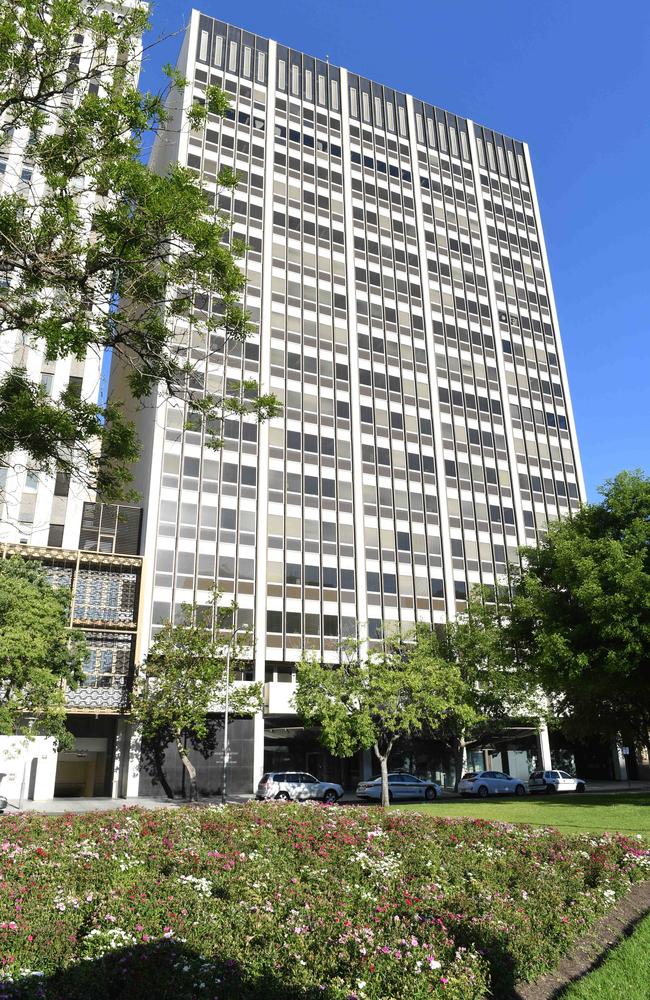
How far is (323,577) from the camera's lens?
157 ft

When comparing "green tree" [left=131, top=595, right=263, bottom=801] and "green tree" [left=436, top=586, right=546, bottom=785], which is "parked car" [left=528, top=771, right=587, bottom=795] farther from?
"green tree" [left=131, top=595, right=263, bottom=801]

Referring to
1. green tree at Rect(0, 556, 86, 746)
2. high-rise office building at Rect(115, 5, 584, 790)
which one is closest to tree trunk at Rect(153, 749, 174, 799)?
high-rise office building at Rect(115, 5, 584, 790)

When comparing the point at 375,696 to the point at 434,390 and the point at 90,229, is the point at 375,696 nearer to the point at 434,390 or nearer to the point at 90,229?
the point at 90,229

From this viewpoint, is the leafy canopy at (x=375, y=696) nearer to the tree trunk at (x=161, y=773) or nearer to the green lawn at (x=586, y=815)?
the tree trunk at (x=161, y=773)

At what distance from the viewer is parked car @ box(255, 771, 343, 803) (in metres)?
34.8

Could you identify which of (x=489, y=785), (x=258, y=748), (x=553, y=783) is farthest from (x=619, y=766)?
(x=258, y=748)

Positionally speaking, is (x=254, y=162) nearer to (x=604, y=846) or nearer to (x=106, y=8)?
(x=106, y=8)

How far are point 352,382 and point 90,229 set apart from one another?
148 ft

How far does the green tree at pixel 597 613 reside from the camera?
24.2 m

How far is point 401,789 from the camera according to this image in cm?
3841

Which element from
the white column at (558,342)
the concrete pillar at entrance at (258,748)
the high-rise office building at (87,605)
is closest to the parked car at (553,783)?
the concrete pillar at entrance at (258,748)

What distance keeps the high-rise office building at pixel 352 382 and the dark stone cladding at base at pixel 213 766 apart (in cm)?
27

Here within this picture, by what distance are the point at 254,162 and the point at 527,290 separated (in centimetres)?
2899

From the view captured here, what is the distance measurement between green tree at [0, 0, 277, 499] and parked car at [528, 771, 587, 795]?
130ft
